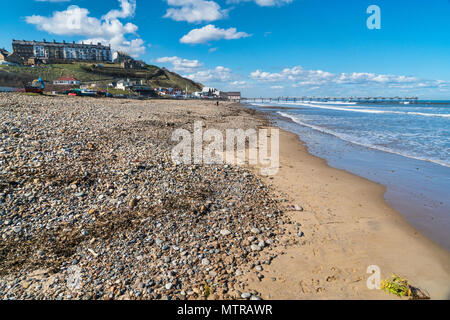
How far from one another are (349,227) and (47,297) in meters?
7.09

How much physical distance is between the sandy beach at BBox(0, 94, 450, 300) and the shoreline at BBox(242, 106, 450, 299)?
29mm

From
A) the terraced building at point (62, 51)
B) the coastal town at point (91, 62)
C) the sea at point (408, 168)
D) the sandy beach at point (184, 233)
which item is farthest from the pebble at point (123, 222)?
the terraced building at point (62, 51)

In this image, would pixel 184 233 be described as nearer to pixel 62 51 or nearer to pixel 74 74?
pixel 74 74

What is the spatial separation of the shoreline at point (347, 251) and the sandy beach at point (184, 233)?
0.09ft

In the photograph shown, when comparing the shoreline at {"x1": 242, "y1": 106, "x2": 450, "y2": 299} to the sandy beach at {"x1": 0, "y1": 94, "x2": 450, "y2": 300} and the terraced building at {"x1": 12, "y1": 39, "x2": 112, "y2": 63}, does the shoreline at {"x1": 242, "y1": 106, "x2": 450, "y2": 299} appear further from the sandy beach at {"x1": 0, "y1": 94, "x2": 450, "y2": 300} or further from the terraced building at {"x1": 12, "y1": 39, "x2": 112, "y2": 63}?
the terraced building at {"x1": 12, "y1": 39, "x2": 112, "y2": 63}

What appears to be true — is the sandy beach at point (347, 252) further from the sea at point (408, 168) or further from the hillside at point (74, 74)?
the hillside at point (74, 74)

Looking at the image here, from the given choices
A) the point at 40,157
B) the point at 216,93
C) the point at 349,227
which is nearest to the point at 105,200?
the point at 40,157

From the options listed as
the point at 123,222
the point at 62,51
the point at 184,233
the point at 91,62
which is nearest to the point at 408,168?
the point at 184,233

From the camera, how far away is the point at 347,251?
561 cm

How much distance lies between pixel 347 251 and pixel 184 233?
3928mm

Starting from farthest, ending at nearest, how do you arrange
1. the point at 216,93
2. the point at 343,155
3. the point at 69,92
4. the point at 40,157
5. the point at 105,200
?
the point at 216,93 → the point at 69,92 → the point at 343,155 → the point at 40,157 → the point at 105,200

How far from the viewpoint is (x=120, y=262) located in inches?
181

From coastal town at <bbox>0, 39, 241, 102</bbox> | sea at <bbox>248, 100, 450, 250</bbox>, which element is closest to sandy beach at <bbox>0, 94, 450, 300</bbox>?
sea at <bbox>248, 100, 450, 250</bbox>

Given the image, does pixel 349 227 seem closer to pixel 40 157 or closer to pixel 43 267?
pixel 43 267
